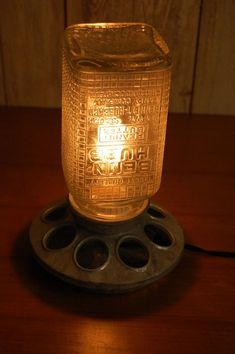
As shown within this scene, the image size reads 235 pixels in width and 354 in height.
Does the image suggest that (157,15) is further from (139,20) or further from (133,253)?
(133,253)

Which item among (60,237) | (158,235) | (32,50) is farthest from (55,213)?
(32,50)

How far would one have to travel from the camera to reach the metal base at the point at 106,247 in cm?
63

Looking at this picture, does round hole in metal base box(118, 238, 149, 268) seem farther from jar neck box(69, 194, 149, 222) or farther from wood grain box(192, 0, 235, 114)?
wood grain box(192, 0, 235, 114)

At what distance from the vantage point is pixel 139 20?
107 centimetres

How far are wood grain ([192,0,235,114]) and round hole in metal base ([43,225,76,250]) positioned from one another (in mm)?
588

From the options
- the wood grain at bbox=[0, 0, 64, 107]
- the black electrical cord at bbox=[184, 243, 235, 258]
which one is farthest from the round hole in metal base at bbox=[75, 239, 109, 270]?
the wood grain at bbox=[0, 0, 64, 107]

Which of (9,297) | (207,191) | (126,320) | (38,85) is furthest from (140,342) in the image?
(38,85)

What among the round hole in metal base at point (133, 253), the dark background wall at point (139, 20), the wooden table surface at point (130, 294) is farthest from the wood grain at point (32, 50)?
the round hole in metal base at point (133, 253)

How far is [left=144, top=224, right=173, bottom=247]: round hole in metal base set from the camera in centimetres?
71

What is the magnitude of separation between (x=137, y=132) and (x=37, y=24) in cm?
56

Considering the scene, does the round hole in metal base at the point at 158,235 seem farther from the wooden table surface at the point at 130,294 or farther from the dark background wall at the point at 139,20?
the dark background wall at the point at 139,20

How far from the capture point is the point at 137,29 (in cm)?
67

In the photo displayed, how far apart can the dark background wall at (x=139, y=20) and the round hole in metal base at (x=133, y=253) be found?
1.82ft

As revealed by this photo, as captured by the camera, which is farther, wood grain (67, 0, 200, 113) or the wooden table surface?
wood grain (67, 0, 200, 113)
